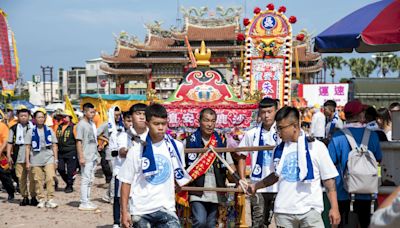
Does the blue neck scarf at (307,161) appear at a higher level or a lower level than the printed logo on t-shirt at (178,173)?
higher

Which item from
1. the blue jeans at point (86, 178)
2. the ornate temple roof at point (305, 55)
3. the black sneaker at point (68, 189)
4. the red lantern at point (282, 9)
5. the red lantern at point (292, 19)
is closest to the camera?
the blue jeans at point (86, 178)

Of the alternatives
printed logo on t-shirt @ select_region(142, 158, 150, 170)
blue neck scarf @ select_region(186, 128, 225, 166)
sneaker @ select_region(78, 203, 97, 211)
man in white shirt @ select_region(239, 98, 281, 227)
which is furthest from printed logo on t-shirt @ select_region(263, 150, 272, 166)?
sneaker @ select_region(78, 203, 97, 211)

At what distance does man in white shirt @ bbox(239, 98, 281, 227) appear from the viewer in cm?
596

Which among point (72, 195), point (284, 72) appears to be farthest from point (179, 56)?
point (72, 195)

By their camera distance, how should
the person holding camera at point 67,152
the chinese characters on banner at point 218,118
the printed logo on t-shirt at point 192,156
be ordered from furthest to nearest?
the person holding camera at point 67,152 → the chinese characters on banner at point 218,118 → the printed logo on t-shirt at point 192,156

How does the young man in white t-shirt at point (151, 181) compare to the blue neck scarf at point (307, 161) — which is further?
the young man in white t-shirt at point (151, 181)

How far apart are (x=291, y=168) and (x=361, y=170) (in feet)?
3.64

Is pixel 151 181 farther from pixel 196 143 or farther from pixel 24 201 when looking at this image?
pixel 24 201

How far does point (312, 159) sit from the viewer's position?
4.39 meters

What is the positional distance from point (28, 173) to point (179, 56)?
3577 cm

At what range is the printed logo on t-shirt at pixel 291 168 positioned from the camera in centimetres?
436

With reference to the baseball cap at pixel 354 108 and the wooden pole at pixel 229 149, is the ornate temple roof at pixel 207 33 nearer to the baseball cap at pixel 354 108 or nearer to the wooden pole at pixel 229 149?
the wooden pole at pixel 229 149

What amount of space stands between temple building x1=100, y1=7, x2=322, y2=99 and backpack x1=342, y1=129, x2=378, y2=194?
38.0 metres

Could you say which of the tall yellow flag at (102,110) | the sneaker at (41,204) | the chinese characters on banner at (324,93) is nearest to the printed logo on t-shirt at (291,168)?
the sneaker at (41,204)
